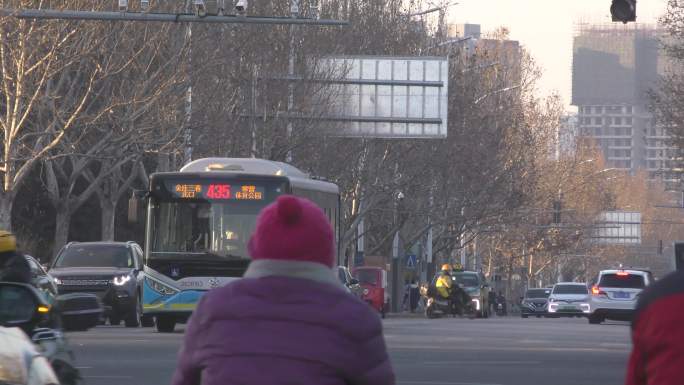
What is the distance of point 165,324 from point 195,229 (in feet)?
7.52

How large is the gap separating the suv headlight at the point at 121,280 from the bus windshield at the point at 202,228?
4853mm

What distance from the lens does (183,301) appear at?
28.6m

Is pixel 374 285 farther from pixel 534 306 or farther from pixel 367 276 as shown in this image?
pixel 534 306

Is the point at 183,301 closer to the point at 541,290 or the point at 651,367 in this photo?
the point at 651,367

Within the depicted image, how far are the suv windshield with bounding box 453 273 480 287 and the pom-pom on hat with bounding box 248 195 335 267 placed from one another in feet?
173

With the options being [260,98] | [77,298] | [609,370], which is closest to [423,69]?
[260,98]

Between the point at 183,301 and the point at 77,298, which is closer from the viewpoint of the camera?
the point at 77,298

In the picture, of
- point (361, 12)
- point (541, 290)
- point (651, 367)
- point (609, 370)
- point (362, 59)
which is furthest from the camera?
point (541, 290)

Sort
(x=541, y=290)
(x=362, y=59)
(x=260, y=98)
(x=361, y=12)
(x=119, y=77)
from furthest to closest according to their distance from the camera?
(x=541, y=290), (x=361, y=12), (x=362, y=59), (x=260, y=98), (x=119, y=77)

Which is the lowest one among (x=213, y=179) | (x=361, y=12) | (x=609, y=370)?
(x=609, y=370)

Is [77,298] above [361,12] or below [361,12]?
below

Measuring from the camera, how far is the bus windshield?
2825 centimetres

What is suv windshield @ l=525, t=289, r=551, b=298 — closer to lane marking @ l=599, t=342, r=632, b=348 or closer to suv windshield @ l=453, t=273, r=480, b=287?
suv windshield @ l=453, t=273, r=480, b=287

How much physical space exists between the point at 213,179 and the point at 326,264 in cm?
2369
